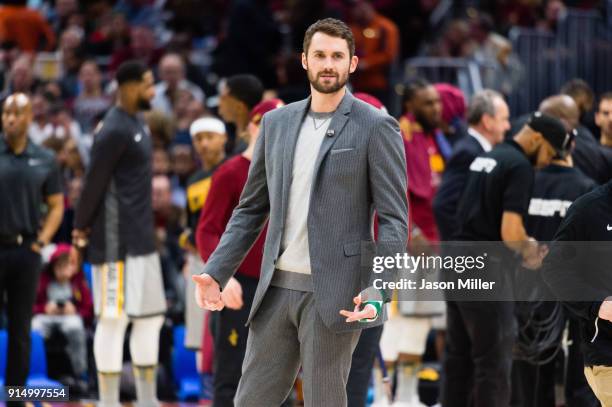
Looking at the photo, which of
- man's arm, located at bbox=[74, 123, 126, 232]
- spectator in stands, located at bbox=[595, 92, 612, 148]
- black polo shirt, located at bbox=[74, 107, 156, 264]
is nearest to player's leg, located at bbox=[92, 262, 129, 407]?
black polo shirt, located at bbox=[74, 107, 156, 264]

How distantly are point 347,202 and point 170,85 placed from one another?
8582 mm

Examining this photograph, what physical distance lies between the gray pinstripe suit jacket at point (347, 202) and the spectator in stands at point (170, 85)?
8219 millimetres

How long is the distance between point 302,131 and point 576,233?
132 cm

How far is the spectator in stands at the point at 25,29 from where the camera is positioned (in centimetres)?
1484

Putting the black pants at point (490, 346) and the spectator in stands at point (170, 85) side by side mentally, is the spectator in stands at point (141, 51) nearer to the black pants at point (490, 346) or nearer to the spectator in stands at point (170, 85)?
the spectator in stands at point (170, 85)

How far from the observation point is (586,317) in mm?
5395

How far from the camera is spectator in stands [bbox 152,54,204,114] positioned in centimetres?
1329

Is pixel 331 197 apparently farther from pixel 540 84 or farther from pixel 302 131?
pixel 540 84

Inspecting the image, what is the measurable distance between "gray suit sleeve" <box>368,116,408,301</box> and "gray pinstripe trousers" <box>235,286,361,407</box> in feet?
1.06

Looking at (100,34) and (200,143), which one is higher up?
(100,34)

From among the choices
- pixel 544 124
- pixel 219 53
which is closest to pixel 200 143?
pixel 544 124

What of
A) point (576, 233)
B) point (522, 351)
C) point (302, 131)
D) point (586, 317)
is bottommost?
point (522, 351)

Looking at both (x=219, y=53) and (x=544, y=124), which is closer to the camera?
(x=544, y=124)

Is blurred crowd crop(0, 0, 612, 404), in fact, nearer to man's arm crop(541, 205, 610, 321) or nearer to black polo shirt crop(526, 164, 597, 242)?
black polo shirt crop(526, 164, 597, 242)
